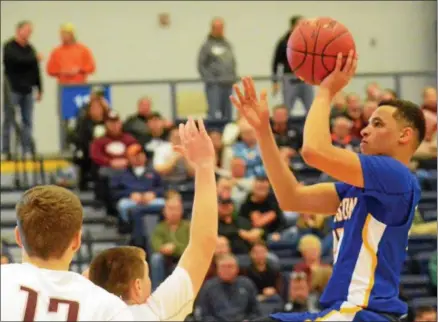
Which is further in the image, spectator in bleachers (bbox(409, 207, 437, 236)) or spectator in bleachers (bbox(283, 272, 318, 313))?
spectator in bleachers (bbox(409, 207, 437, 236))

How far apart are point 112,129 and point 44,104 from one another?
15.5 feet

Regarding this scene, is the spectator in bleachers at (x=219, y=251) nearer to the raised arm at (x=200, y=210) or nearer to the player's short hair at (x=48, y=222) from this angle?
the raised arm at (x=200, y=210)

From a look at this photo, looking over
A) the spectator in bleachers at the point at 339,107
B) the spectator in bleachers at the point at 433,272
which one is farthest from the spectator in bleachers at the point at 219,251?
the spectator in bleachers at the point at 339,107

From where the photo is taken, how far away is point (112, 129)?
13.0m

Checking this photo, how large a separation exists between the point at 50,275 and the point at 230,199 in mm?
8139

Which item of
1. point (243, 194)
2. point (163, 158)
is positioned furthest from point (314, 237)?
point (163, 158)

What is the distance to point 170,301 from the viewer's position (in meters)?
3.39

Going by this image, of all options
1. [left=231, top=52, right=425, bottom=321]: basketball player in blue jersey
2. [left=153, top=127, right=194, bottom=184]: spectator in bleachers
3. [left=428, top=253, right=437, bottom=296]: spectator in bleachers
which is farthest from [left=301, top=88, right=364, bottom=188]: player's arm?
[left=153, top=127, right=194, bottom=184]: spectator in bleachers

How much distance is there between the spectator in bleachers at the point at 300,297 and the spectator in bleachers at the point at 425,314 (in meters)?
0.92

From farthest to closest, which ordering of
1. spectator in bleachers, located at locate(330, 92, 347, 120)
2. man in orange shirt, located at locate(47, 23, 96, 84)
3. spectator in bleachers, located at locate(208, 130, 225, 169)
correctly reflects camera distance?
man in orange shirt, located at locate(47, 23, 96, 84)
spectator in bleachers, located at locate(330, 92, 347, 120)
spectator in bleachers, located at locate(208, 130, 225, 169)

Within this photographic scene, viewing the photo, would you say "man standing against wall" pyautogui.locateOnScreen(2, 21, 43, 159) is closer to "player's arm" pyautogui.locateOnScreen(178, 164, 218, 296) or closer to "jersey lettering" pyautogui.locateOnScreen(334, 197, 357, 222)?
"jersey lettering" pyautogui.locateOnScreen(334, 197, 357, 222)

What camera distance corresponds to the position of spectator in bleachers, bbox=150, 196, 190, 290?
35.7 feet

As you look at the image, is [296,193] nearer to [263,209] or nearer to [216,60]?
[263,209]

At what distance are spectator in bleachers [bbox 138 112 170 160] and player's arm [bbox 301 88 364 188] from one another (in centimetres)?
848
